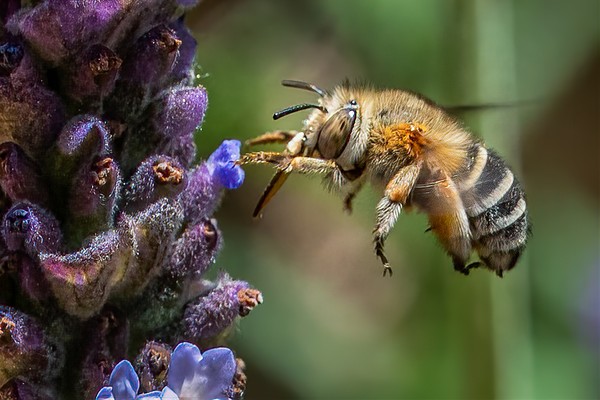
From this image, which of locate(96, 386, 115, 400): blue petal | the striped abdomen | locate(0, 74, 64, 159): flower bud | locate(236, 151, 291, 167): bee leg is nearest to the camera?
locate(96, 386, 115, 400): blue petal

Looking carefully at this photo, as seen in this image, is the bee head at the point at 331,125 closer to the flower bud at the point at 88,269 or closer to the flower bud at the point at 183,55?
the flower bud at the point at 183,55

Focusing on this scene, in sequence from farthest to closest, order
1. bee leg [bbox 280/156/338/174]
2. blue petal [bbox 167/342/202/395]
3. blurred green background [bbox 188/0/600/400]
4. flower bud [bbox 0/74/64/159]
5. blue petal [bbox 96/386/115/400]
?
blurred green background [bbox 188/0/600/400] → bee leg [bbox 280/156/338/174] → flower bud [bbox 0/74/64/159] → blue petal [bbox 167/342/202/395] → blue petal [bbox 96/386/115/400]

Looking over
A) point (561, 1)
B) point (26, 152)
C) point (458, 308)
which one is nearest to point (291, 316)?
point (458, 308)

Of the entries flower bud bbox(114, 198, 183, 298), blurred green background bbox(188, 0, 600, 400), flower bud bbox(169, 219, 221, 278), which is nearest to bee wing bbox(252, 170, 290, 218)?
flower bud bbox(169, 219, 221, 278)

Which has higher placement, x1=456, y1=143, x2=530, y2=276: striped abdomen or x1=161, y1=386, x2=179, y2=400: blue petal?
x1=456, y1=143, x2=530, y2=276: striped abdomen

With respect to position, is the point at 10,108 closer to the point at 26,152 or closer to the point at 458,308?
the point at 26,152

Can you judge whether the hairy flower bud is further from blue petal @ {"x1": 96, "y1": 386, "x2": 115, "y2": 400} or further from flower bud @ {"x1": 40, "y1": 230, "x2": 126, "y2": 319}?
blue petal @ {"x1": 96, "y1": 386, "x2": 115, "y2": 400}

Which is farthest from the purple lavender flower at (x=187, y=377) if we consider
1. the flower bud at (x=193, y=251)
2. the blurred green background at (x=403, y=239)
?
the blurred green background at (x=403, y=239)
